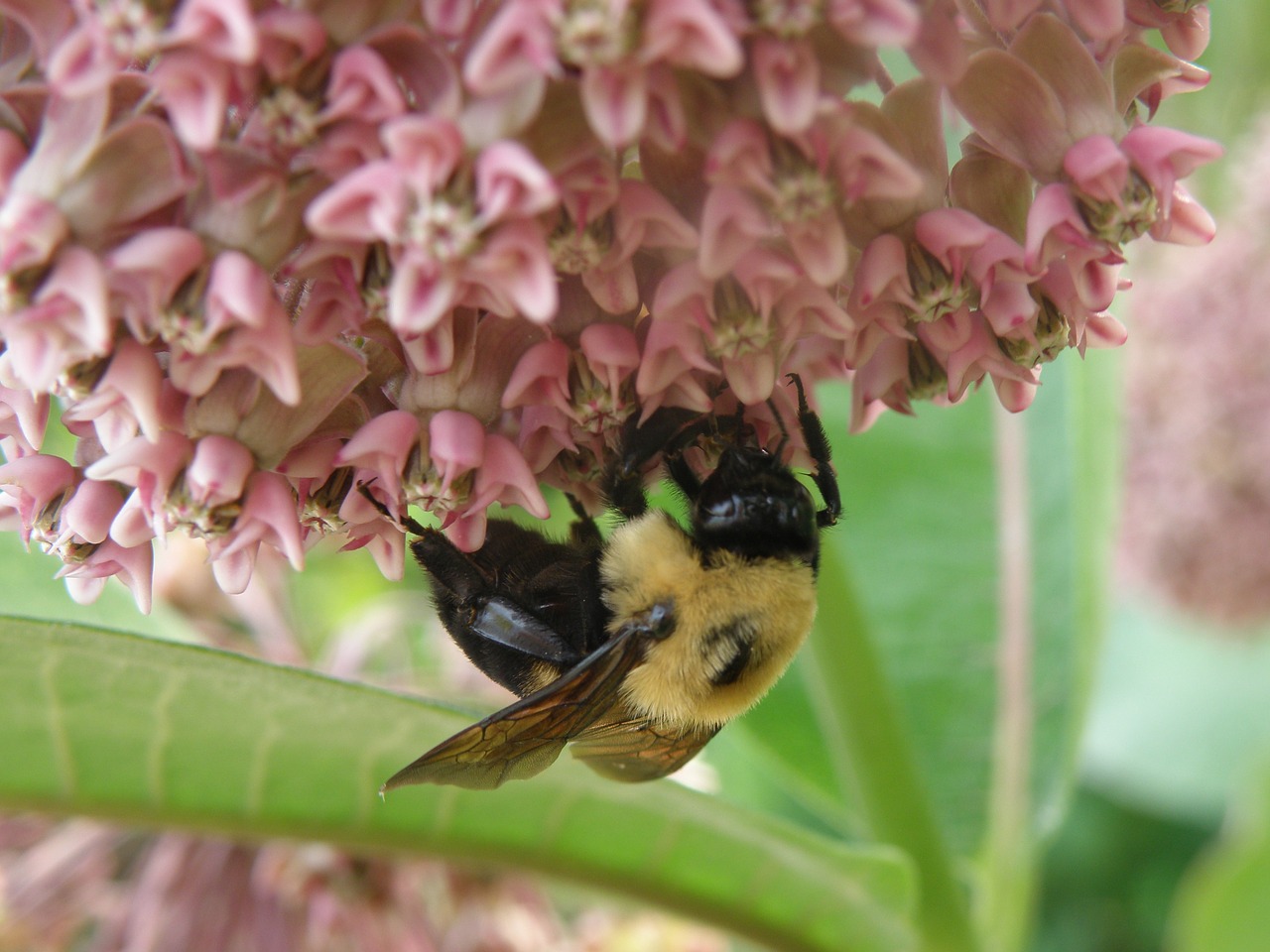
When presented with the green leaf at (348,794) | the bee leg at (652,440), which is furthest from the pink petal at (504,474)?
the green leaf at (348,794)

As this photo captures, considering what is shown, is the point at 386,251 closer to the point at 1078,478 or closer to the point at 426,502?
the point at 426,502

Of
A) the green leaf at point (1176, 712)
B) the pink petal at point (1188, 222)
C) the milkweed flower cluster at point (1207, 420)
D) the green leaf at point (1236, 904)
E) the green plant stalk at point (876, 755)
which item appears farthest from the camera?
the green leaf at point (1176, 712)

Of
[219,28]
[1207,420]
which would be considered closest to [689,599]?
[219,28]

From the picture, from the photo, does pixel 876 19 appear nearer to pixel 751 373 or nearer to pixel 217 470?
pixel 751 373

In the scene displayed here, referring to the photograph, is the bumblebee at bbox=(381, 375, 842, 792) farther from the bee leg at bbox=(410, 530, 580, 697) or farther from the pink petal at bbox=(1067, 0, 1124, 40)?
the pink petal at bbox=(1067, 0, 1124, 40)

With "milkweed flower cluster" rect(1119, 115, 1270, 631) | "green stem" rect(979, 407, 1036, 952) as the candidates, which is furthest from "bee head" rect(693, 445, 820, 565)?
"milkweed flower cluster" rect(1119, 115, 1270, 631)

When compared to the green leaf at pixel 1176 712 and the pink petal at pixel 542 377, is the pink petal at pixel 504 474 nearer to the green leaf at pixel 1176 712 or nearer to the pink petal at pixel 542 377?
the pink petal at pixel 542 377
